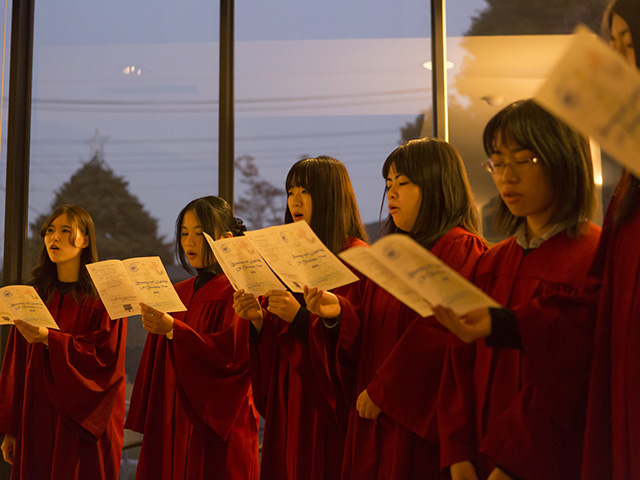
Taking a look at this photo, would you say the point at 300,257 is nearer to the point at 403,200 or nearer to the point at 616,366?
the point at 403,200

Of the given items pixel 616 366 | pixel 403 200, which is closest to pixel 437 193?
pixel 403 200

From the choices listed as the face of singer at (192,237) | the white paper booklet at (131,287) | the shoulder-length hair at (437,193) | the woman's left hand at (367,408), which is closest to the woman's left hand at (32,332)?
the white paper booklet at (131,287)

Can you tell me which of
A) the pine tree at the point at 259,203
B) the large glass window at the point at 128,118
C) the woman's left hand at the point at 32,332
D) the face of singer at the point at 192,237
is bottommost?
the woman's left hand at the point at 32,332

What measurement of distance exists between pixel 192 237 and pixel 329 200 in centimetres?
88

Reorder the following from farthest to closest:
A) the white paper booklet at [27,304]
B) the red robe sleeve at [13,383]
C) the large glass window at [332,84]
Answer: the large glass window at [332,84] < the red robe sleeve at [13,383] < the white paper booklet at [27,304]

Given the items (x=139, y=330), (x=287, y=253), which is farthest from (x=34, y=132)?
(x=287, y=253)

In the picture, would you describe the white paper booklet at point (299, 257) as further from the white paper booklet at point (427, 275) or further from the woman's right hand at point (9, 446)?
the woman's right hand at point (9, 446)

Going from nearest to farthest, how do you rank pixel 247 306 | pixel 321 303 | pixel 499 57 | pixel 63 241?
1. pixel 321 303
2. pixel 247 306
3. pixel 63 241
4. pixel 499 57

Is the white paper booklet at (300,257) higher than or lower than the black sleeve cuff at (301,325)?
higher

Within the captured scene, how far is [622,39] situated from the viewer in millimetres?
1520

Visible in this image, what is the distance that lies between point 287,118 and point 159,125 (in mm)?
902

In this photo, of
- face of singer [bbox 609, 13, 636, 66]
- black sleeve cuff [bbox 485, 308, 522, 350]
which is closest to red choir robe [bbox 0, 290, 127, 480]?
black sleeve cuff [bbox 485, 308, 522, 350]

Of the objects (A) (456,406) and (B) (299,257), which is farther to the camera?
(B) (299,257)

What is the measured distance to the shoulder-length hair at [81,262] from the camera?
368cm
